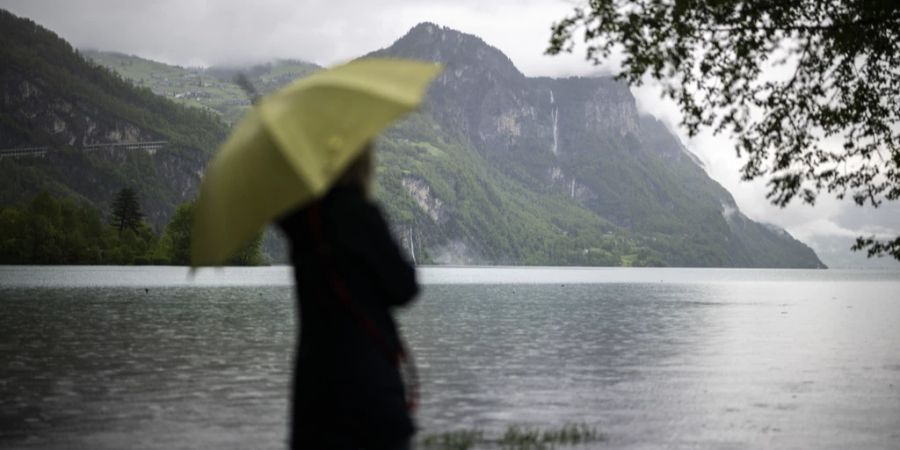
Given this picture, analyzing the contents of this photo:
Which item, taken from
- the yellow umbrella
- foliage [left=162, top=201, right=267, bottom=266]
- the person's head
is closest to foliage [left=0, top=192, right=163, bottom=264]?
foliage [left=162, top=201, right=267, bottom=266]

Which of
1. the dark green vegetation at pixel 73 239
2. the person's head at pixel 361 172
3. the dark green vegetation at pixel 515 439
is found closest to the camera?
the person's head at pixel 361 172

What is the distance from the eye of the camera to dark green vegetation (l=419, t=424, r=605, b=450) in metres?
15.4

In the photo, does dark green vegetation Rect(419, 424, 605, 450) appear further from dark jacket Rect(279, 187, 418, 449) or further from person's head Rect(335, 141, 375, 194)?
person's head Rect(335, 141, 375, 194)

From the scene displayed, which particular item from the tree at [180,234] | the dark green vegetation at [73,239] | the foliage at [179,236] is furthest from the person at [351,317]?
the tree at [180,234]

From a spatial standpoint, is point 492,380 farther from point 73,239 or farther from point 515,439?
point 73,239

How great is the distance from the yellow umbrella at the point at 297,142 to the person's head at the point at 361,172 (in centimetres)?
7

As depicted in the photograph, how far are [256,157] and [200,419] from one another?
1452 centimetres

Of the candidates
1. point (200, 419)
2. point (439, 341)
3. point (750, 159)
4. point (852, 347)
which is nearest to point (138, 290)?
point (439, 341)

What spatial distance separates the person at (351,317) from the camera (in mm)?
5016

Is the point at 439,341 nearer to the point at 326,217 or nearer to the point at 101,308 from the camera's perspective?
the point at 101,308

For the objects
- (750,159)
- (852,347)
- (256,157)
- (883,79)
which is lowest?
(852,347)

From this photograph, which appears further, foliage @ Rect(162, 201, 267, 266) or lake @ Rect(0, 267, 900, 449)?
foliage @ Rect(162, 201, 267, 266)

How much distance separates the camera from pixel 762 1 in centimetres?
1516

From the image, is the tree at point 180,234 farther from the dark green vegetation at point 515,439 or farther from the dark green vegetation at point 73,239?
the dark green vegetation at point 515,439
